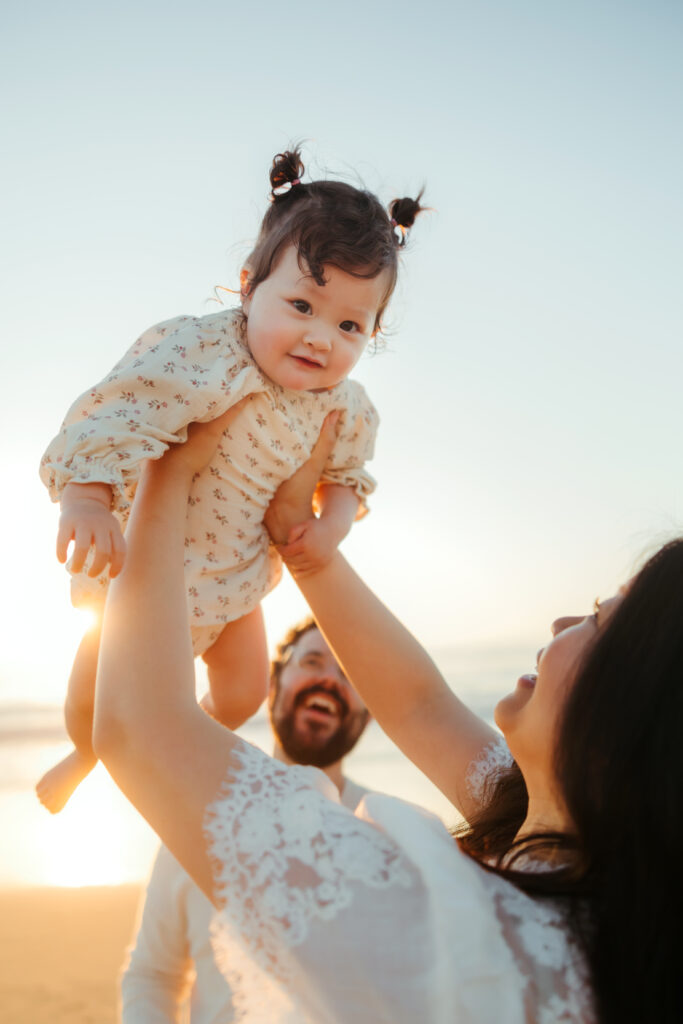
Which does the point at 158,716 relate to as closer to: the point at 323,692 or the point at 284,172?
the point at 284,172

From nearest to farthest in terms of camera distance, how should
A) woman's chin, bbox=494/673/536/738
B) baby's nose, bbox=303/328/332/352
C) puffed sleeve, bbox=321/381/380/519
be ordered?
woman's chin, bbox=494/673/536/738 < baby's nose, bbox=303/328/332/352 < puffed sleeve, bbox=321/381/380/519

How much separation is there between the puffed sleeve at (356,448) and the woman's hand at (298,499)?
1.7 inches

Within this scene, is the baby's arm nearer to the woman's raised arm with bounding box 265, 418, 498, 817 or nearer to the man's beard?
the woman's raised arm with bounding box 265, 418, 498, 817

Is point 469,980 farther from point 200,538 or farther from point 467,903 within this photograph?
point 200,538

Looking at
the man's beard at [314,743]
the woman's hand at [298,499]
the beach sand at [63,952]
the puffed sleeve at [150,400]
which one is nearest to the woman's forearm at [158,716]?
the puffed sleeve at [150,400]

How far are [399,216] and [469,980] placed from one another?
2122 millimetres

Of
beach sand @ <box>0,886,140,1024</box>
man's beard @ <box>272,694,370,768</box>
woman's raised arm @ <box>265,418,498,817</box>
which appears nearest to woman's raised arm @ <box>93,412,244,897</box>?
woman's raised arm @ <box>265,418,498,817</box>

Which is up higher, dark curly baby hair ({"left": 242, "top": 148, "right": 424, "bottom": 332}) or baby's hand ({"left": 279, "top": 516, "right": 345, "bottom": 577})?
dark curly baby hair ({"left": 242, "top": 148, "right": 424, "bottom": 332})

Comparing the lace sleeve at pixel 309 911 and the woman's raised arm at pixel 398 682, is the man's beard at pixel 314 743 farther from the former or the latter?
the lace sleeve at pixel 309 911

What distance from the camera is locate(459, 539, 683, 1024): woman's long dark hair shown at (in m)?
1.18

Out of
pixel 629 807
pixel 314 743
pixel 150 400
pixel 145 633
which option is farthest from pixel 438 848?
pixel 314 743

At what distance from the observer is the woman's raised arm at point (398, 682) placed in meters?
2.00

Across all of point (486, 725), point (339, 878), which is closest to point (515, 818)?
point (486, 725)

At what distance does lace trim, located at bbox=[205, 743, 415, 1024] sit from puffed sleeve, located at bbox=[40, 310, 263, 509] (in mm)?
844
